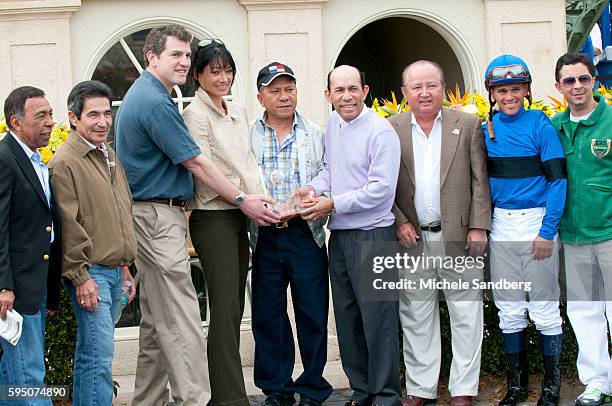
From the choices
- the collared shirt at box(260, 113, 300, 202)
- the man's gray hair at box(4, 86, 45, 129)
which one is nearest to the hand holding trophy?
the collared shirt at box(260, 113, 300, 202)

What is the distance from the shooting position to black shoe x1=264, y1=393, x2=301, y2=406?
629cm

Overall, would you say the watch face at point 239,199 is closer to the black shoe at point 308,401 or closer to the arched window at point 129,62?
the black shoe at point 308,401

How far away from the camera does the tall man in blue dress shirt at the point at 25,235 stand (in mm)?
4855

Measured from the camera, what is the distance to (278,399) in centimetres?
630

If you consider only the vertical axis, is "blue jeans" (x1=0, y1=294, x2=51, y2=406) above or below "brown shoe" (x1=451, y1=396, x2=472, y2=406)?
above

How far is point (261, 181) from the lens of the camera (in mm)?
6066

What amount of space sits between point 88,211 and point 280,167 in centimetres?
142

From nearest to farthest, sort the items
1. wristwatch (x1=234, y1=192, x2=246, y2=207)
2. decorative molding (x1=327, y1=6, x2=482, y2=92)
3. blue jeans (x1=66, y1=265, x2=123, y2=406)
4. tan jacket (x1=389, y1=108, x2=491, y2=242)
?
blue jeans (x1=66, y1=265, x2=123, y2=406), wristwatch (x1=234, y1=192, x2=246, y2=207), tan jacket (x1=389, y1=108, x2=491, y2=242), decorative molding (x1=327, y1=6, x2=482, y2=92)

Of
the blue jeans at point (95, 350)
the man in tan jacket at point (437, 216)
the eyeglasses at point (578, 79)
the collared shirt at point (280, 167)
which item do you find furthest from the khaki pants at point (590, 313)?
the blue jeans at point (95, 350)

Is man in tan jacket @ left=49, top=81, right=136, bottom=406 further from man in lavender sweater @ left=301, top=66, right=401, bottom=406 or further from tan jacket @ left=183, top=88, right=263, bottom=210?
man in lavender sweater @ left=301, top=66, right=401, bottom=406

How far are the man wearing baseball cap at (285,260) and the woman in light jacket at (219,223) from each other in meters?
0.24

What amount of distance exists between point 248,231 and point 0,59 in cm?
324

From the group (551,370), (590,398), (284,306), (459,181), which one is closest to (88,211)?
(284,306)

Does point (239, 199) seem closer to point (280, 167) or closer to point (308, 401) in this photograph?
point (280, 167)
